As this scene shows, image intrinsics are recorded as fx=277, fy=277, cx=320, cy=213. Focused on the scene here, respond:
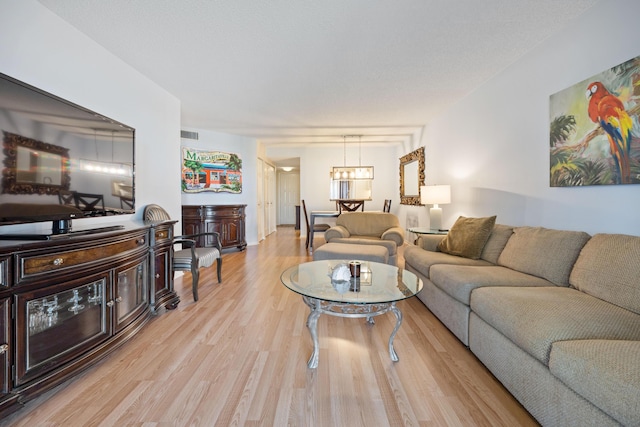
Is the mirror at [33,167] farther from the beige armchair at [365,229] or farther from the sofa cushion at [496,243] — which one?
the sofa cushion at [496,243]

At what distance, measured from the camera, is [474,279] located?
6.59ft

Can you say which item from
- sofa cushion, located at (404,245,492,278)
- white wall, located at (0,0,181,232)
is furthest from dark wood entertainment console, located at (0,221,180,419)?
sofa cushion, located at (404,245,492,278)

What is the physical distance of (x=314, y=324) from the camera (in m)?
1.80

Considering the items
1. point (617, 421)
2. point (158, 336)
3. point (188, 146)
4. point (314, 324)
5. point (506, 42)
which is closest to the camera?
point (617, 421)

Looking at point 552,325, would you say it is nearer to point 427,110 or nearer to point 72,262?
point 72,262

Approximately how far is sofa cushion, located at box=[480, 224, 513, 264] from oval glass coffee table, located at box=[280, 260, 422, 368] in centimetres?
92

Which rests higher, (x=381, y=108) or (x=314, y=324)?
(x=381, y=108)

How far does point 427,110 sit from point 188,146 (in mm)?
4478

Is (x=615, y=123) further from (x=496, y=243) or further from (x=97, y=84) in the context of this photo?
(x=97, y=84)

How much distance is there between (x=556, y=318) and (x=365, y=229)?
344cm

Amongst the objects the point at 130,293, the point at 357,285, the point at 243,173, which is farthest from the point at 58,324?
the point at 243,173

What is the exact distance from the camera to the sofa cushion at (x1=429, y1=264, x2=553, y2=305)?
196cm

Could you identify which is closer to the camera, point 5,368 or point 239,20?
point 5,368

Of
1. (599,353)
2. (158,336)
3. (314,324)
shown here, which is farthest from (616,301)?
(158,336)
